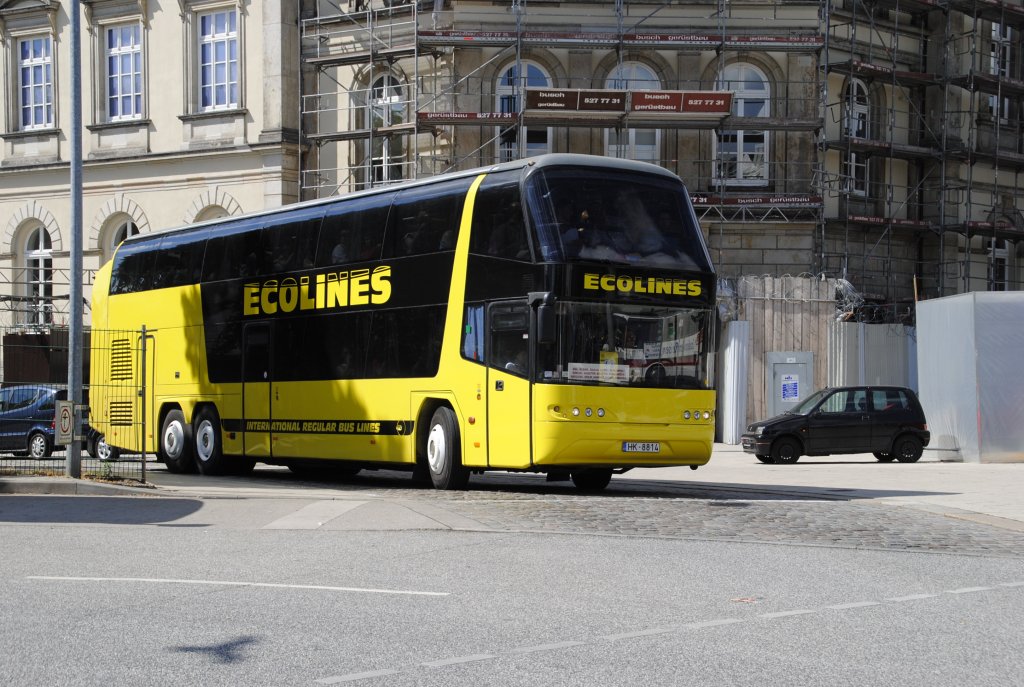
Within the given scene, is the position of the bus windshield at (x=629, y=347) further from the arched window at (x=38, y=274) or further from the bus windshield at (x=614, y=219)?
the arched window at (x=38, y=274)

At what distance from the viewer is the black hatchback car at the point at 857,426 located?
2947 centimetres

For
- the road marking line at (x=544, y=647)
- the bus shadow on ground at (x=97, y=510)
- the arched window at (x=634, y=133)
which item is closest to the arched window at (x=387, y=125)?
the arched window at (x=634, y=133)

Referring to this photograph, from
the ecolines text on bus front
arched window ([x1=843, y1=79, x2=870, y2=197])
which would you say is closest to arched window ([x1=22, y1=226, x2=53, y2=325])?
the ecolines text on bus front

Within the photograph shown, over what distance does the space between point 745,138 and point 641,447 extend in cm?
2226

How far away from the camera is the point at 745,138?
125ft

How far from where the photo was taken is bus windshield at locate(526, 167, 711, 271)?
Answer: 17.2m

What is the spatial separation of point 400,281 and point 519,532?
6780 mm

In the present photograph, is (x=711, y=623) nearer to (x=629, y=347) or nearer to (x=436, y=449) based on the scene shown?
(x=629, y=347)

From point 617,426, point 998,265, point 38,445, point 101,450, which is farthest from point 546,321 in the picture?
point 998,265

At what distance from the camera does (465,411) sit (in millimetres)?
18234

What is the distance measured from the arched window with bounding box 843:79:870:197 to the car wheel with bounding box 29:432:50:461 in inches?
891

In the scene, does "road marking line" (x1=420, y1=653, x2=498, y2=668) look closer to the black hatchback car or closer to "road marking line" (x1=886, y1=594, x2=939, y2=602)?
"road marking line" (x1=886, y1=594, x2=939, y2=602)

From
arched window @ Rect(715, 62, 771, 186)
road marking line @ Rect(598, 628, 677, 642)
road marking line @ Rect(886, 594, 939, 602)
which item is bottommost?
road marking line @ Rect(886, 594, 939, 602)

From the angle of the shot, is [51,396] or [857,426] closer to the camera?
[51,396]
